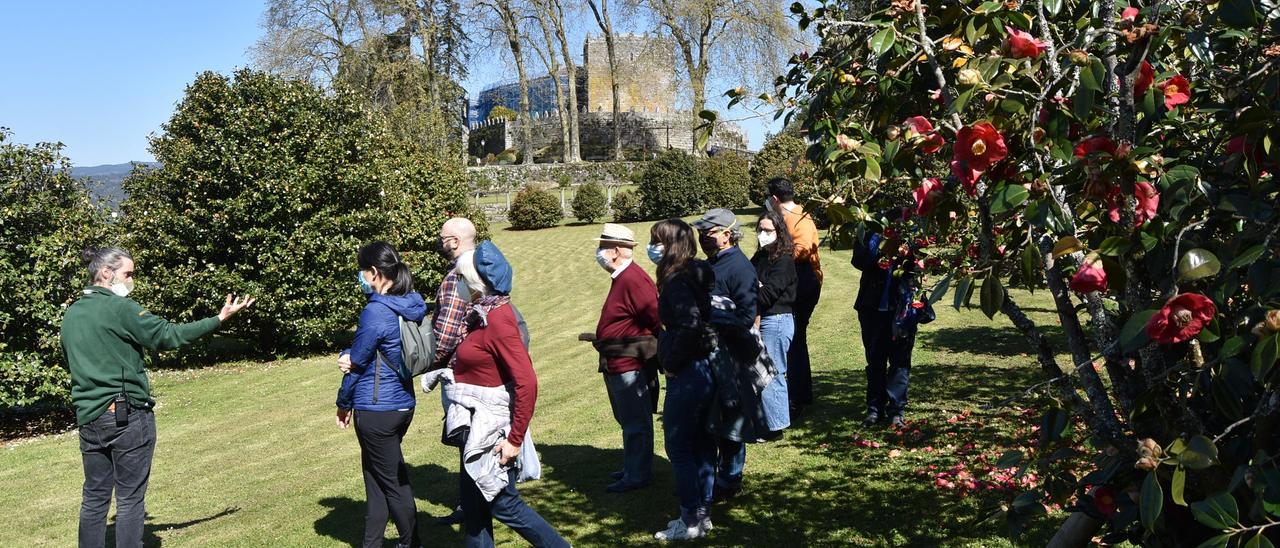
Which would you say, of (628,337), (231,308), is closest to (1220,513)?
(628,337)

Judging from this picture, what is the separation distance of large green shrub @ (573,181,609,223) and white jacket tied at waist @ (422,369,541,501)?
28.5 m

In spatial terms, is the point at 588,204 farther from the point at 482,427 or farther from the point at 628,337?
the point at 482,427

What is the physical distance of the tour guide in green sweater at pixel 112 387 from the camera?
5.07 meters

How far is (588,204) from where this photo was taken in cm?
3294

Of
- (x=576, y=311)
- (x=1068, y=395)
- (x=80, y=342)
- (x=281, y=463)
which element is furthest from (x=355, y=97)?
(x=1068, y=395)

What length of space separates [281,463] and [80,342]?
3.82 m

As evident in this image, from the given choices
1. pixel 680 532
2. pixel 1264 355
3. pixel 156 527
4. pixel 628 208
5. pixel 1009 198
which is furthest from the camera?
pixel 628 208

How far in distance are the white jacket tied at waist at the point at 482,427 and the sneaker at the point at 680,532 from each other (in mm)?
1166

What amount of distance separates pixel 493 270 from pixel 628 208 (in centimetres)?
2715

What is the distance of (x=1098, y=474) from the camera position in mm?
Answer: 2588

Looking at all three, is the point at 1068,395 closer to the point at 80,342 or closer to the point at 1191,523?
the point at 1191,523

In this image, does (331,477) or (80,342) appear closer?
(80,342)

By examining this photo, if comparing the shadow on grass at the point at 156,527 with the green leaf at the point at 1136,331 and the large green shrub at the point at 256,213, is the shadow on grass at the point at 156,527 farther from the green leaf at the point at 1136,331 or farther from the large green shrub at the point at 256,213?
the large green shrub at the point at 256,213

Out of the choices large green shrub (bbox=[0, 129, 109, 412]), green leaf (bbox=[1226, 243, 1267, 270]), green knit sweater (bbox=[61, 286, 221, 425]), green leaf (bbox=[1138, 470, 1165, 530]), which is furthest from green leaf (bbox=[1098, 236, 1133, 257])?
large green shrub (bbox=[0, 129, 109, 412])
